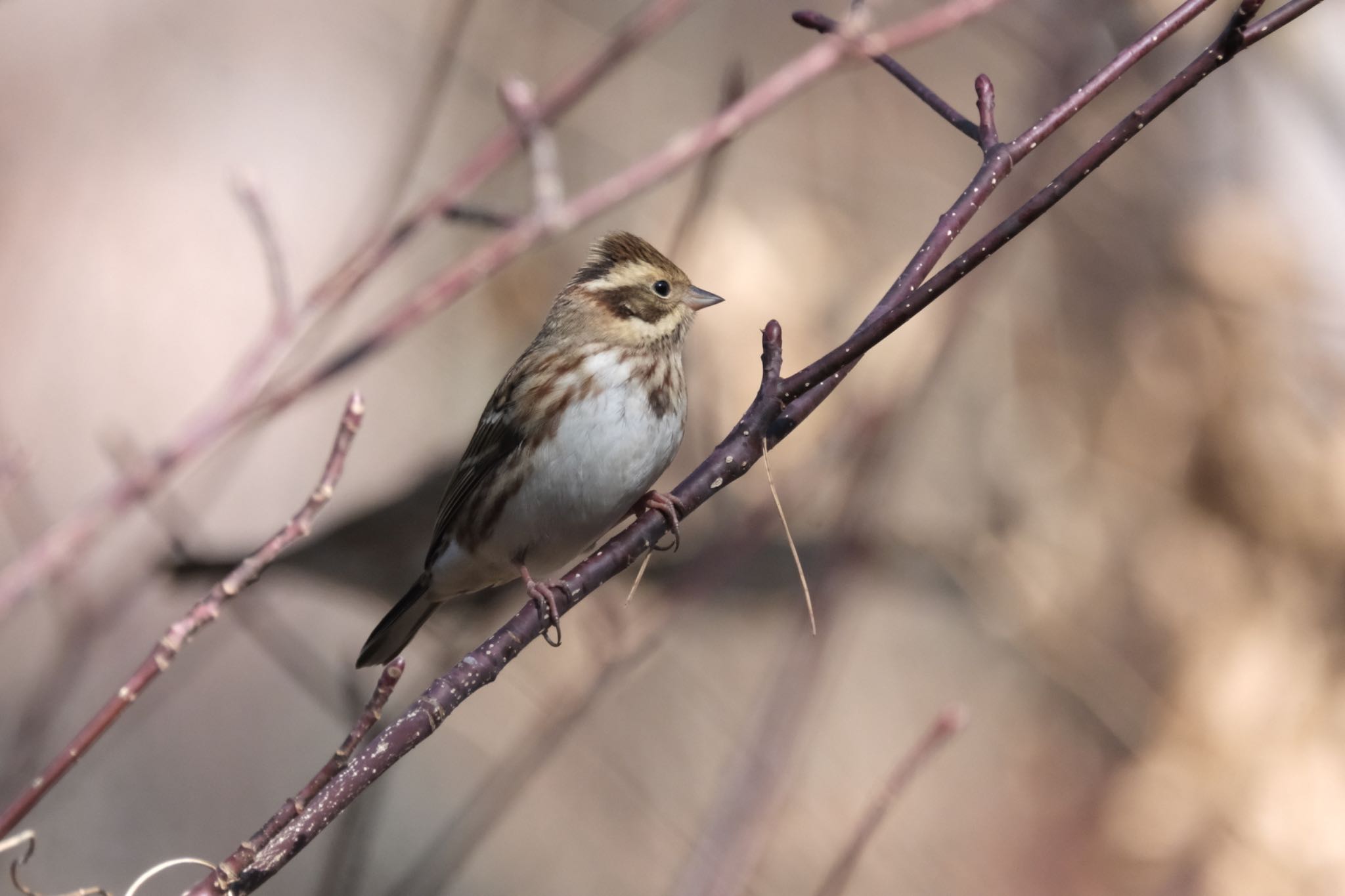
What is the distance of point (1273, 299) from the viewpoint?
232 inches

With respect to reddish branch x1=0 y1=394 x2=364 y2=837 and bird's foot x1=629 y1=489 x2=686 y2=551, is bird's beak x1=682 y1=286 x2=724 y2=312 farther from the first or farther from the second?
reddish branch x1=0 y1=394 x2=364 y2=837

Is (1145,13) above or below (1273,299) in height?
above

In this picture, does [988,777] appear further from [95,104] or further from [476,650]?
[95,104]

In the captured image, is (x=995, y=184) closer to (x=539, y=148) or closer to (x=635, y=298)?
(x=539, y=148)

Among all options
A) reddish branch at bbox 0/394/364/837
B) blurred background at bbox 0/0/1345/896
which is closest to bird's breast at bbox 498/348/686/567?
reddish branch at bbox 0/394/364/837

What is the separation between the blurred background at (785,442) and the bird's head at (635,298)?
1.69 m

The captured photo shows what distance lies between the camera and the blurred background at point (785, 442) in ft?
17.3

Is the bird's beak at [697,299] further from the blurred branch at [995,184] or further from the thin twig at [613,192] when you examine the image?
the blurred branch at [995,184]

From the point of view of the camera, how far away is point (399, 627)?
3225 millimetres

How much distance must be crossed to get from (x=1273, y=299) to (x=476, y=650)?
17.2 ft

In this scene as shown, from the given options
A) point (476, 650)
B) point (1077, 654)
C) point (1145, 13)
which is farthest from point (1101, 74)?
point (1077, 654)

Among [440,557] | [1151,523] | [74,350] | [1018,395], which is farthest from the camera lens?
[1018,395]

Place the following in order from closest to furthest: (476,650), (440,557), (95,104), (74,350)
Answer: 1. (476,650)
2. (440,557)
3. (74,350)
4. (95,104)

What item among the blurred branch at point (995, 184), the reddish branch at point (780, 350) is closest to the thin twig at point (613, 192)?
the reddish branch at point (780, 350)
